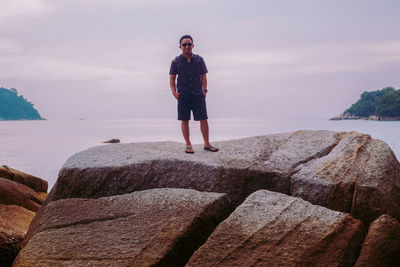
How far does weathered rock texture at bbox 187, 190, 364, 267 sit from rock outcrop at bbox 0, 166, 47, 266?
3117 mm

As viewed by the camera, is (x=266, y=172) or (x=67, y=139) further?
(x=67, y=139)

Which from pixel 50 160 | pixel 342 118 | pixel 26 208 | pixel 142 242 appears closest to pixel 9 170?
pixel 26 208

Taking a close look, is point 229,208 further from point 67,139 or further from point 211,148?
point 67,139

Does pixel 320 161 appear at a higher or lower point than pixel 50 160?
higher

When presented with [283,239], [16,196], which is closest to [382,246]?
[283,239]

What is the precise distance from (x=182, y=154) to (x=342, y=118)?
392 feet

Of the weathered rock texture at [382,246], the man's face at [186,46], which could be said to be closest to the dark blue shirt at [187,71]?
the man's face at [186,46]

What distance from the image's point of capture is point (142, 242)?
4273 millimetres

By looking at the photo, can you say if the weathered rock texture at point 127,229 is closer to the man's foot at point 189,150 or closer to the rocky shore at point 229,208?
the rocky shore at point 229,208

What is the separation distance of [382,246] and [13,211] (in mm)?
5865

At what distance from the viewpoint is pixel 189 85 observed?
7.59 metres

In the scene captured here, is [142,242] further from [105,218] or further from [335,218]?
[335,218]

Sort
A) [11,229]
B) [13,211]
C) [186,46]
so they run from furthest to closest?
[186,46] → [13,211] → [11,229]

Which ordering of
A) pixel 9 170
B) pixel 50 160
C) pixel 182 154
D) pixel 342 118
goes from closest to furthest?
pixel 182 154 < pixel 9 170 < pixel 50 160 < pixel 342 118
